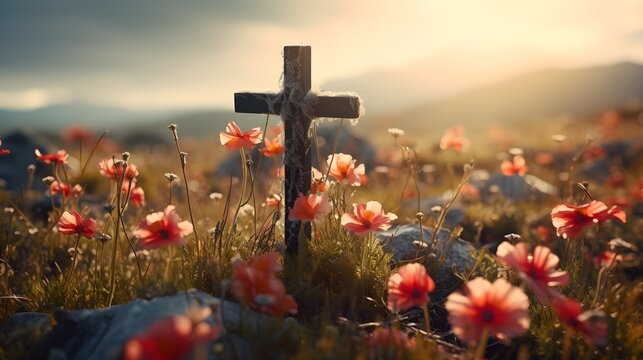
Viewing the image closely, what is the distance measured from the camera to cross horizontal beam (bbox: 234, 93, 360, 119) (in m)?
3.14

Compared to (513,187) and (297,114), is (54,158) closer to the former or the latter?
(297,114)

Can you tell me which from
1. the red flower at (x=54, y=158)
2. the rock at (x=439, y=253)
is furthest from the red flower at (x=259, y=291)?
the red flower at (x=54, y=158)

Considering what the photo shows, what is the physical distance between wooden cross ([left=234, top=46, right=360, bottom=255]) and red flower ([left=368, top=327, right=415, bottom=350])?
1.09 metres

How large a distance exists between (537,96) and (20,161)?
318 feet

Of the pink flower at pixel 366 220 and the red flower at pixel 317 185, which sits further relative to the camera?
the red flower at pixel 317 185

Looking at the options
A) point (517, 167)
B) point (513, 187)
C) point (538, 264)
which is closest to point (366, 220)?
point (538, 264)

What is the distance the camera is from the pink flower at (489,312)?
1928 millimetres

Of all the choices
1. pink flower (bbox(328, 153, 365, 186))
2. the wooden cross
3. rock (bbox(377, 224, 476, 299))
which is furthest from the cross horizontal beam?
rock (bbox(377, 224, 476, 299))

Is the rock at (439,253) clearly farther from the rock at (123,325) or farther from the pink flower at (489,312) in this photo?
the rock at (123,325)

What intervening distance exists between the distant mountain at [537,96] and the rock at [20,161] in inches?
3154

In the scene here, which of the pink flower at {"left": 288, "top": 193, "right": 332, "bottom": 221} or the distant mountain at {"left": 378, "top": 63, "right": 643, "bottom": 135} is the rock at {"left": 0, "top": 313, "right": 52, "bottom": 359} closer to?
the pink flower at {"left": 288, "top": 193, "right": 332, "bottom": 221}

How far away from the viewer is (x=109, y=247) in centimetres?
417

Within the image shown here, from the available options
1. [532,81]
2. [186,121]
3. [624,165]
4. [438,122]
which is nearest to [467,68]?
[532,81]

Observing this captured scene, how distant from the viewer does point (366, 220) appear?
2676 millimetres
